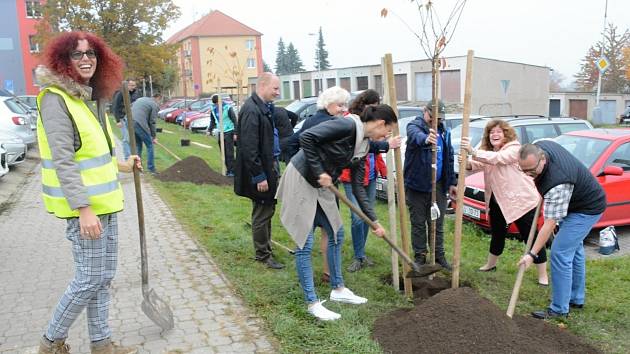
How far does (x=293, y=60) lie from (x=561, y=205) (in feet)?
332

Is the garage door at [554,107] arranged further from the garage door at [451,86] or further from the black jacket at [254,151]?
the black jacket at [254,151]

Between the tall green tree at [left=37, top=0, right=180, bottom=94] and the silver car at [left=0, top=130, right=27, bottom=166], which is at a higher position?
the tall green tree at [left=37, top=0, right=180, bottom=94]

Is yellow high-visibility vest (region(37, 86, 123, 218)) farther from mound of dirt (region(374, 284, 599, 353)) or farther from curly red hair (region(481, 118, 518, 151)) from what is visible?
curly red hair (region(481, 118, 518, 151))

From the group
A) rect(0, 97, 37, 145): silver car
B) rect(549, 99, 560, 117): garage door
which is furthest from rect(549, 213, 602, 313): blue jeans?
rect(549, 99, 560, 117): garage door

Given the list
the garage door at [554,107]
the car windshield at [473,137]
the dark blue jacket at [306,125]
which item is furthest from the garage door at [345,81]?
the dark blue jacket at [306,125]

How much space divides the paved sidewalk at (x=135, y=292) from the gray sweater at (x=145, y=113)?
3.98 meters

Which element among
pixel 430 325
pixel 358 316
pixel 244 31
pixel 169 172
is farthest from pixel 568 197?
pixel 244 31

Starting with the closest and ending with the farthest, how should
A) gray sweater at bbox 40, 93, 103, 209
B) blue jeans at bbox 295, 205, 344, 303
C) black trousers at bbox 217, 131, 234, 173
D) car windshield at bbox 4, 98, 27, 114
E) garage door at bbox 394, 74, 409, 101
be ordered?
gray sweater at bbox 40, 93, 103, 209
blue jeans at bbox 295, 205, 344, 303
black trousers at bbox 217, 131, 234, 173
car windshield at bbox 4, 98, 27, 114
garage door at bbox 394, 74, 409, 101

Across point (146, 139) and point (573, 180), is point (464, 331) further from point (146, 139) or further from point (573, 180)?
point (146, 139)

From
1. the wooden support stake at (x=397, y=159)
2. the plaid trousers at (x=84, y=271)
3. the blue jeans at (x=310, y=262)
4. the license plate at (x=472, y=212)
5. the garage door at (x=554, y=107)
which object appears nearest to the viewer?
the plaid trousers at (x=84, y=271)

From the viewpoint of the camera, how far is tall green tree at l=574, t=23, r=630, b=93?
161 feet

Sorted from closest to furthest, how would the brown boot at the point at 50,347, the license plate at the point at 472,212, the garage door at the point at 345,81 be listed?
1. the brown boot at the point at 50,347
2. the license plate at the point at 472,212
3. the garage door at the point at 345,81

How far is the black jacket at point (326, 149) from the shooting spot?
4.20 meters

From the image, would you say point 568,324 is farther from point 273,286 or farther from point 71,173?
point 71,173
